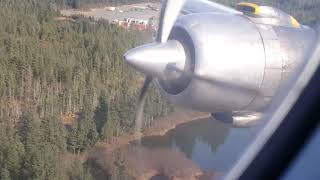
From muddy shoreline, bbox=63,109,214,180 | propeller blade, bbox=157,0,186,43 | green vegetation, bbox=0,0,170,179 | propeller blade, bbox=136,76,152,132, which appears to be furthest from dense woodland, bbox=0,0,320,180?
propeller blade, bbox=157,0,186,43

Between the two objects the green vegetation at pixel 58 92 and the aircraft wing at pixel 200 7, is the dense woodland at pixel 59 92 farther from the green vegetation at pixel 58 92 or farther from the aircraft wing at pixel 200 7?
the aircraft wing at pixel 200 7

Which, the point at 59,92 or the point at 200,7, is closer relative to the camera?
the point at 200,7

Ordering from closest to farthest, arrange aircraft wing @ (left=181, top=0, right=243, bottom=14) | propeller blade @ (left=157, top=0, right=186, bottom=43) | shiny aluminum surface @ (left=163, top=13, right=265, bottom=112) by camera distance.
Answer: shiny aluminum surface @ (left=163, top=13, right=265, bottom=112) → propeller blade @ (left=157, top=0, right=186, bottom=43) → aircraft wing @ (left=181, top=0, right=243, bottom=14)

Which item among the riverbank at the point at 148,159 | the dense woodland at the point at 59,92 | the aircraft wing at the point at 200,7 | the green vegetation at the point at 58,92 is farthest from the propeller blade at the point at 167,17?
the green vegetation at the point at 58,92

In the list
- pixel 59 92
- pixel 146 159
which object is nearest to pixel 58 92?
pixel 59 92

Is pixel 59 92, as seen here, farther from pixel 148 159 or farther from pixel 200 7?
pixel 200 7

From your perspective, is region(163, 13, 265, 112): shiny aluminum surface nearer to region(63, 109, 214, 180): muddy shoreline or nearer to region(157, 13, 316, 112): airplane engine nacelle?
region(157, 13, 316, 112): airplane engine nacelle

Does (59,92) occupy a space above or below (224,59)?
below
